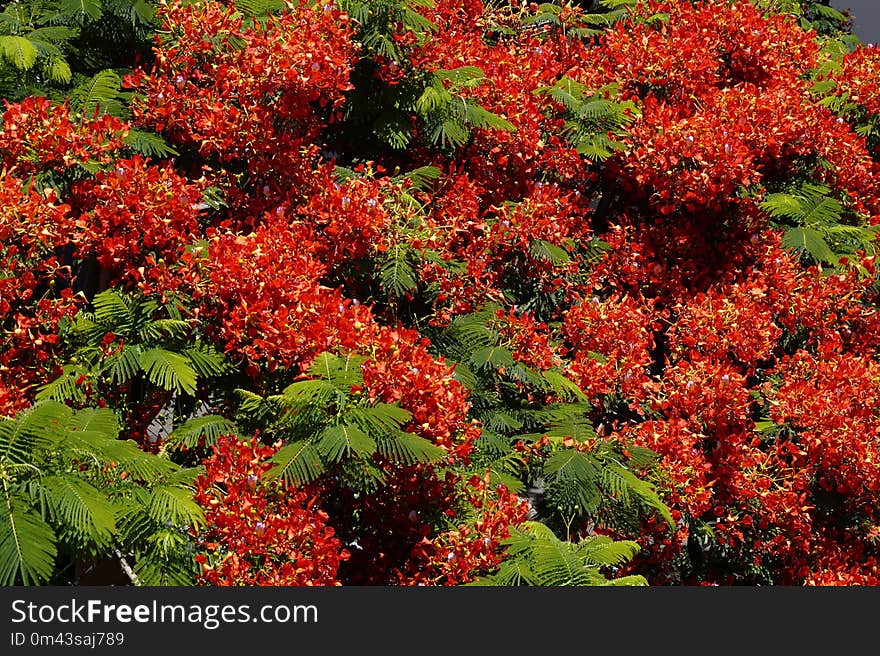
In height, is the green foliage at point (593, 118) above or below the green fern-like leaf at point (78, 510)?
above

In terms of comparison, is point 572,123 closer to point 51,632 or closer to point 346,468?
point 346,468

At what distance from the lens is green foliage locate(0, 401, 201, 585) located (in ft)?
10.1

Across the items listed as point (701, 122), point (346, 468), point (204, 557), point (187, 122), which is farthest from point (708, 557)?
point (187, 122)

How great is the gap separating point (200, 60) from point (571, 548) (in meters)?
3.11

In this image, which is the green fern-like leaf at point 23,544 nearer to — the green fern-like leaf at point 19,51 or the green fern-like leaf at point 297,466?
the green fern-like leaf at point 297,466

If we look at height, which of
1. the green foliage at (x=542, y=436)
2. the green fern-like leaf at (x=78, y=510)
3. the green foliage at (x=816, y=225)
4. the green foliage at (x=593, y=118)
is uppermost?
the green foliage at (x=593, y=118)

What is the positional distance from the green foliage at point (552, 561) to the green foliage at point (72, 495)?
1.36 metres

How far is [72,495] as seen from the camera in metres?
3.25

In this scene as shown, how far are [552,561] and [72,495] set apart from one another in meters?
1.95

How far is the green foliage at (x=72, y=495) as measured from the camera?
3082 millimetres

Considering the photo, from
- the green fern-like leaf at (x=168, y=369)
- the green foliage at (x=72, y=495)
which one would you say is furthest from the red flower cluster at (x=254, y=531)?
the green fern-like leaf at (x=168, y=369)

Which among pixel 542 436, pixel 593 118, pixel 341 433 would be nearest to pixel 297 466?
pixel 341 433

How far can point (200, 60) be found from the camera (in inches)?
204

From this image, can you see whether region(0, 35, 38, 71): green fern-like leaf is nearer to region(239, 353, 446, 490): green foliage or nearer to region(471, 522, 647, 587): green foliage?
region(239, 353, 446, 490): green foliage
